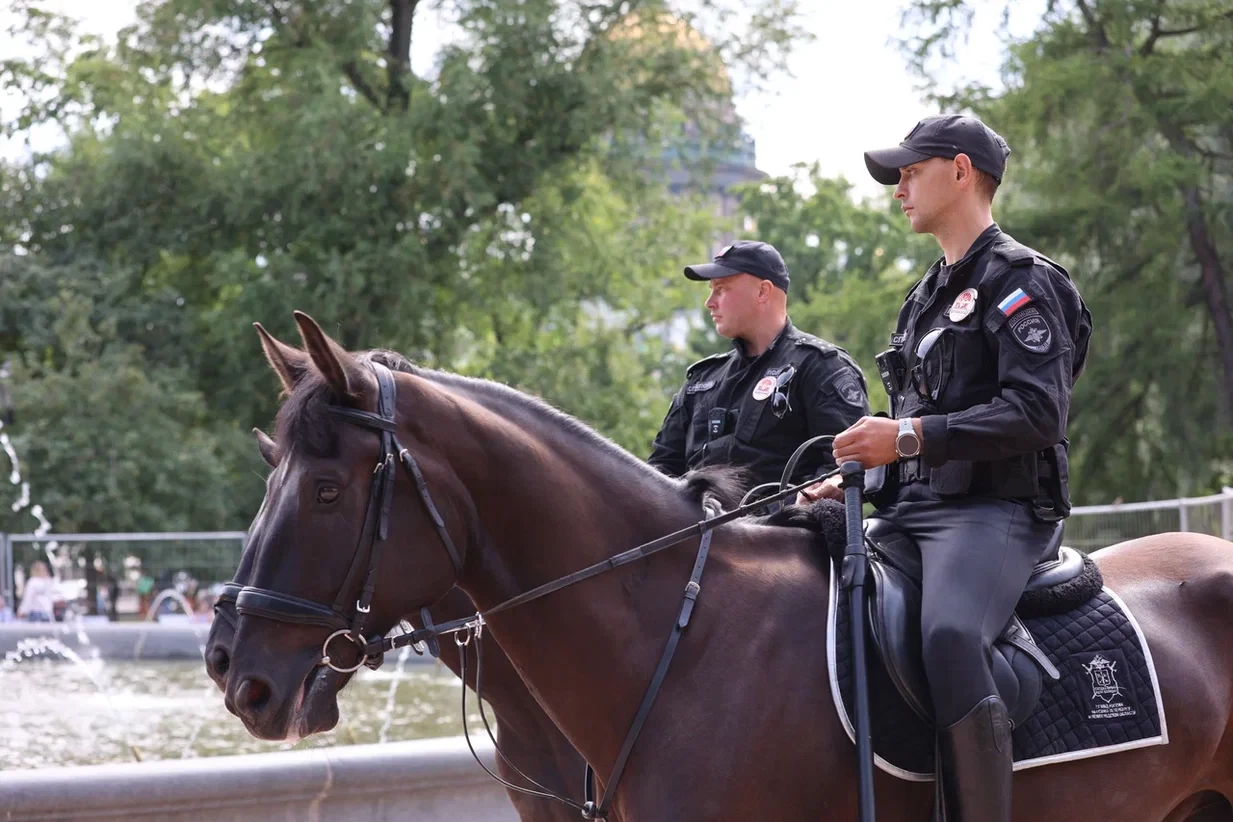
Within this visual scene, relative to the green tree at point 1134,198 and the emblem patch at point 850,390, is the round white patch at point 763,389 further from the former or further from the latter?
the green tree at point 1134,198

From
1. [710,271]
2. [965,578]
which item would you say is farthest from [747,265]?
[965,578]

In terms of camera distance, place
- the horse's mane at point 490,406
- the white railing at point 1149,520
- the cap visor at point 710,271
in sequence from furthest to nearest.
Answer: the white railing at point 1149,520 < the cap visor at point 710,271 < the horse's mane at point 490,406

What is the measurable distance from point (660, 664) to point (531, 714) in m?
1.58

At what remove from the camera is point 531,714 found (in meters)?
5.05

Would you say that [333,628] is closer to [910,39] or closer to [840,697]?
[840,697]

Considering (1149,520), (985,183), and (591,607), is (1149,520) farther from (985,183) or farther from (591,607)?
(591,607)

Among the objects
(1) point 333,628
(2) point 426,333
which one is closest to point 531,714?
(1) point 333,628

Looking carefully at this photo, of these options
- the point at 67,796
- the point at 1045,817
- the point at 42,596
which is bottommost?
the point at 42,596

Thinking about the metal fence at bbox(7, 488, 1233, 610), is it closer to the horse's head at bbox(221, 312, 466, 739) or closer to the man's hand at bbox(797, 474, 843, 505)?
the man's hand at bbox(797, 474, 843, 505)

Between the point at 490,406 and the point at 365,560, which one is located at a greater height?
the point at 490,406

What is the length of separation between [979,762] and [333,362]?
1.81 metres

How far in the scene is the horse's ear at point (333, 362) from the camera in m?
3.30

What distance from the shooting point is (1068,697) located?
12.4 feet

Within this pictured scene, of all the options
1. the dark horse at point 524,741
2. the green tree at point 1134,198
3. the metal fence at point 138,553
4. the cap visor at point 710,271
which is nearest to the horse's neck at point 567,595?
the dark horse at point 524,741
